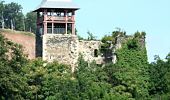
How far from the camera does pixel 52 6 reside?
46219 mm

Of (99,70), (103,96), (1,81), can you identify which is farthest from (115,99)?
(1,81)

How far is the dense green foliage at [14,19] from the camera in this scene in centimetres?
9975

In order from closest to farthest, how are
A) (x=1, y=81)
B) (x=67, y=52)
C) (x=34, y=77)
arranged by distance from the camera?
(x=1, y=81), (x=34, y=77), (x=67, y=52)

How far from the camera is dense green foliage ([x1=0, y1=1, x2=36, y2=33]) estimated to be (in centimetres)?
9975

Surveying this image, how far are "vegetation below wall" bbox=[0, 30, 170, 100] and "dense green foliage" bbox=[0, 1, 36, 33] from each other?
181 ft

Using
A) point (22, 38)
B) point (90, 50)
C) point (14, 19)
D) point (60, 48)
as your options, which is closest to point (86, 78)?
point (60, 48)

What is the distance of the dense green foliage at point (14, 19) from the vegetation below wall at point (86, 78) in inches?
2169

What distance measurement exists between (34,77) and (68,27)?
5.85 metres

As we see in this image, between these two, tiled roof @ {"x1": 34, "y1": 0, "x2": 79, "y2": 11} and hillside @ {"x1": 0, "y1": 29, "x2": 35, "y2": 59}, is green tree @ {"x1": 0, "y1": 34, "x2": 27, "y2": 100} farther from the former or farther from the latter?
hillside @ {"x1": 0, "y1": 29, "x2": 35, "y2": 59}

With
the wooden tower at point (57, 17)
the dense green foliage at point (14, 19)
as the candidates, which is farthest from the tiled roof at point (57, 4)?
the dense green foliage at point (14, 19)

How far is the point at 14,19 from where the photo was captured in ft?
333

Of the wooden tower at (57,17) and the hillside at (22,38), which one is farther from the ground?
the wooden tower at (57,17)

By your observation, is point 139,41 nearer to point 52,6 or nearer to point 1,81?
point 52,6

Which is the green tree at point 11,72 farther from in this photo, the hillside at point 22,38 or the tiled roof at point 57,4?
the hillside at point 22,38
